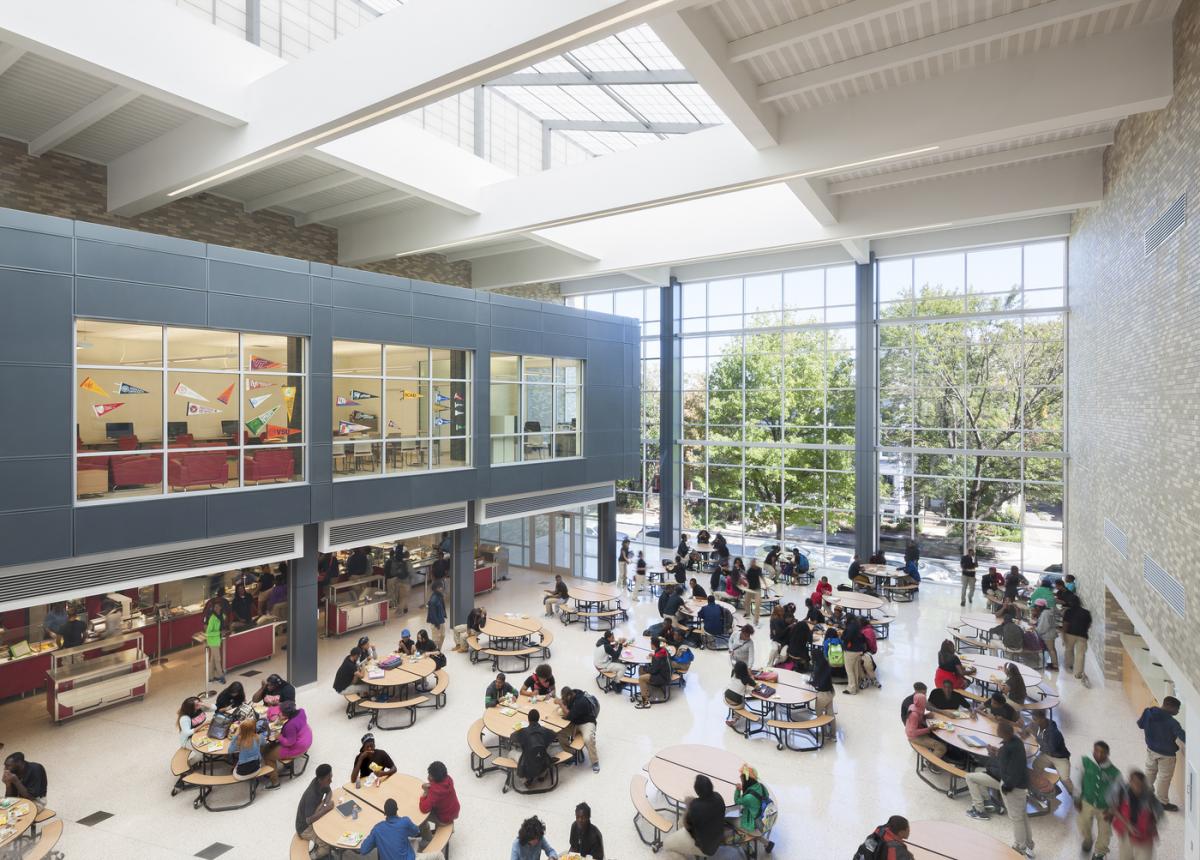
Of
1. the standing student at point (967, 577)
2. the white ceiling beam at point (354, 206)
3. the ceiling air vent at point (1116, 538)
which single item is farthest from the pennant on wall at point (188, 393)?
the standing student at point (967, 577)

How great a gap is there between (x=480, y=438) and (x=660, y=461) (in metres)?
10.1

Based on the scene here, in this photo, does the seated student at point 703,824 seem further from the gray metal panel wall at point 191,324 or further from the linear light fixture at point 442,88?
the gray metal panel wall at point 191,324

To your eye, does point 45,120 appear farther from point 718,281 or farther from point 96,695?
point 718,281

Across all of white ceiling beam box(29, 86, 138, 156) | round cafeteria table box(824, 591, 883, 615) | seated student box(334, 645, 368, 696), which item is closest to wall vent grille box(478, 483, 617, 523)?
seated student box(334, 645, 368, 696)

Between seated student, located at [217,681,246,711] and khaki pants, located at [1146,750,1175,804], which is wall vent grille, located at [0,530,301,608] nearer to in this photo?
seated student, located at [217,681,246,711]

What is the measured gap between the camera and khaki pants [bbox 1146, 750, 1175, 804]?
812 centimetres

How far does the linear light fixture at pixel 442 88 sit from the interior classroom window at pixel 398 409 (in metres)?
3.52

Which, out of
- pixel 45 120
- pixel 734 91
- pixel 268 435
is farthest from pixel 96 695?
pixel 734 91

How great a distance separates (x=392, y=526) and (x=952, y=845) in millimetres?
11028

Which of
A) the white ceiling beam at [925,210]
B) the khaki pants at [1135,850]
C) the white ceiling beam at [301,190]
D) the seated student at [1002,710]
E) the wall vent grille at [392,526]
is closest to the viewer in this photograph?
the khaki pants at [1135,850]

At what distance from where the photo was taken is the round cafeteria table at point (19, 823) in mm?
6691

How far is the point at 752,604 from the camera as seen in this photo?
15969mm

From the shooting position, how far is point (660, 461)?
2395 centimetres

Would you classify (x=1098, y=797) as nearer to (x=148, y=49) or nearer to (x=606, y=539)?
(x=606, y=539)
